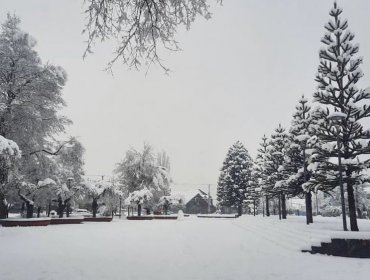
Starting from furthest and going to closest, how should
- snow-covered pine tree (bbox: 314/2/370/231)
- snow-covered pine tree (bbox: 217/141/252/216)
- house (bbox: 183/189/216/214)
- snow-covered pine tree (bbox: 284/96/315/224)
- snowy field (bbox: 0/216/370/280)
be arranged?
house (bbox: 183/189/216/214) < snow-covered pine tree (bbox: 217/141/252/216) < snow-covered pine tree (bbox: 284/96/315/224) < snow-covered pine tree (bbox: 314/2/370/231) < snowy field (bbox: 0/216/370/280)

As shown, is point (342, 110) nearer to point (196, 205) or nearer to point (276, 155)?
point (276, 155)

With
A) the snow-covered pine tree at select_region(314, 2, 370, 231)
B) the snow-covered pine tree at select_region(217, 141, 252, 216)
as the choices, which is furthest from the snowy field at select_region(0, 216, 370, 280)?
the snow-covered pine tree at select_region(217, 141, 252, 216)

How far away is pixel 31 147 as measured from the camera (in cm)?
2091

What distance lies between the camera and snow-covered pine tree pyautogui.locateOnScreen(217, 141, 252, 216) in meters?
53.6

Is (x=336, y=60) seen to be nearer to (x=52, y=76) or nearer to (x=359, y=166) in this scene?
(x=359, y=166)

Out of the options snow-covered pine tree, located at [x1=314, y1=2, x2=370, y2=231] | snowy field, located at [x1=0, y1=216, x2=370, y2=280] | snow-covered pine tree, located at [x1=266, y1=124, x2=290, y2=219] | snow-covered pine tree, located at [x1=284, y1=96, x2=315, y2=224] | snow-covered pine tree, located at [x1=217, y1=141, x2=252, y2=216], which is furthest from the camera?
snow-covered pine tree, located at [x1=217, y1=141, x2=252, y2=216]

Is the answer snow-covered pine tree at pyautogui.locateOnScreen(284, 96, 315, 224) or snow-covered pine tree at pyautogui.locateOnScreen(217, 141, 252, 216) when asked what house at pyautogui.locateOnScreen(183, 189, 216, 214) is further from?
snow-covered pine tree at pyautogui.locateOnScreen(284, 96, 315, 224)

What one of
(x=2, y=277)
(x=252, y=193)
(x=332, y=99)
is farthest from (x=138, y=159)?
(x=2, y=277)

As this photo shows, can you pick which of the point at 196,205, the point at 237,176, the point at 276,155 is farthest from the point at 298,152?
the point at 196,205

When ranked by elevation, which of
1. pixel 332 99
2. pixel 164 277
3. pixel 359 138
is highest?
pixel 332 99

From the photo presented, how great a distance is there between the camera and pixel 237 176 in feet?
180

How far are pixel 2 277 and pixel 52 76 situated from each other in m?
15.8

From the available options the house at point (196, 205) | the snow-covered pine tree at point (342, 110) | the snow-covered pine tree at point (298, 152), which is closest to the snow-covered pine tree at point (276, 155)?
the snow-covered pine tree at point (298, 152)

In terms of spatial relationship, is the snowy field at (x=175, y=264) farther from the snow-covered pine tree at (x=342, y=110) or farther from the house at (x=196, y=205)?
the house at (x=196, y=205)
